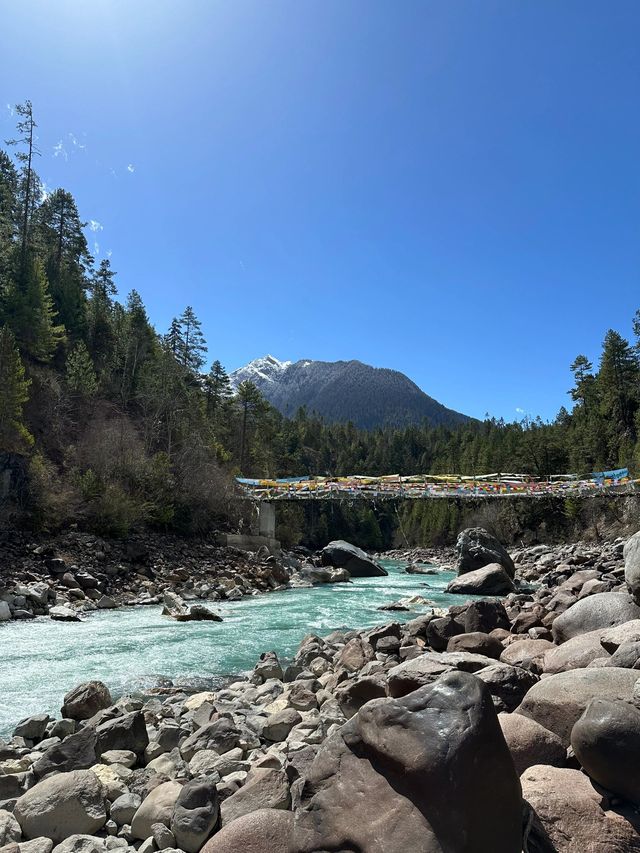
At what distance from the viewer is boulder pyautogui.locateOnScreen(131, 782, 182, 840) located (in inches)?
163

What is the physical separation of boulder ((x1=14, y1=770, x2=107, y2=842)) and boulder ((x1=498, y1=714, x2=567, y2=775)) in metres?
3.30

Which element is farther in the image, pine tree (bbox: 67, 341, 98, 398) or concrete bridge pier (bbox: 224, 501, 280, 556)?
pine tree (bbox: 67, 341, 98, 398)

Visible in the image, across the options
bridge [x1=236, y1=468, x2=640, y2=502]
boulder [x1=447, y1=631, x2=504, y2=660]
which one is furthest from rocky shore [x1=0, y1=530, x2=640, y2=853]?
bridge [x1=236, y1=468, x2=640, y2=502]

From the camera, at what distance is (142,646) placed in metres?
11.3

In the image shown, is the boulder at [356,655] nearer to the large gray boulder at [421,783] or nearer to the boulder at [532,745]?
the boulder at [532,745]

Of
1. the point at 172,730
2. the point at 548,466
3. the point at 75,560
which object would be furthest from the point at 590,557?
the point at 548,466

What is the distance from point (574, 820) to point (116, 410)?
41763 mm

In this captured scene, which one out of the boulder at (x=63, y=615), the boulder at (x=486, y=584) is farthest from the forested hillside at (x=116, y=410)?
the boulder at (x=486, y=584)

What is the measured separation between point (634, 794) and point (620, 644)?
234cm

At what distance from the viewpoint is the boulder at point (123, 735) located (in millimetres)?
5590

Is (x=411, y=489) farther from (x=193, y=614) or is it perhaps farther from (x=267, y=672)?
(x=267, y=672)

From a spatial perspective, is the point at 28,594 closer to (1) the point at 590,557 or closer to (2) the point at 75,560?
(2) the point at 75,560

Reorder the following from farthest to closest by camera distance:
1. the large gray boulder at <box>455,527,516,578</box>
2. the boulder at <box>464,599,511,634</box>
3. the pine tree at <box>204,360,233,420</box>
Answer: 1. the pine tree at <box>204,360,233,420</box>
2. the large gray boulder at <box>455,527,516,578</box>
3. the boulder at <box>464,599,511,634</box>

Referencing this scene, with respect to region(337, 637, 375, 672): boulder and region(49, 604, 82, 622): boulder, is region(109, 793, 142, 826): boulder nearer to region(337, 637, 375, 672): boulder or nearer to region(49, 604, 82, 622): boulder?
region(337, 637, 375, 672): boulder
